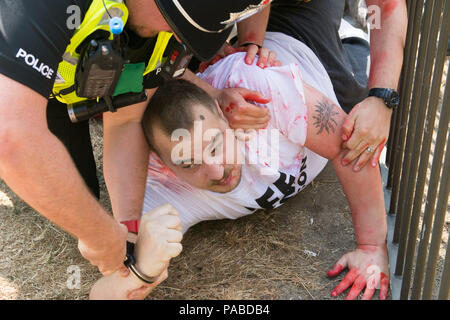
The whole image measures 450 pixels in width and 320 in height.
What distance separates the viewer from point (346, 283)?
2.08m

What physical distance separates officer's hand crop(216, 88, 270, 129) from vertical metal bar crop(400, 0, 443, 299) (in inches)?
22.2

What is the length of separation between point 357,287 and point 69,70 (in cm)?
124

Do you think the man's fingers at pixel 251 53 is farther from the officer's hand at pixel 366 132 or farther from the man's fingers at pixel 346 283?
the man's fingers at pixel 346 283

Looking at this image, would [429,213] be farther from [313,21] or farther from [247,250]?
[313,21]

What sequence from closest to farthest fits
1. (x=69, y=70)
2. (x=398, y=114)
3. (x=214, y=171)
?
1. (x=69, y=70)
2. (x=214, y=171)
3. (x=398, y=114)

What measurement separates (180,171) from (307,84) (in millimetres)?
622

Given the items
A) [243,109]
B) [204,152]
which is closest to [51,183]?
[204,152]

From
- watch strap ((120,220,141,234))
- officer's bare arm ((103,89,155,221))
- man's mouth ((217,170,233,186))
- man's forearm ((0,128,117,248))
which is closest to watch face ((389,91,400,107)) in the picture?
man's mouth ((217,170,233,186))

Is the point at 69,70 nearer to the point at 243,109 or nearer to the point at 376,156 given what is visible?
the point at 243,109

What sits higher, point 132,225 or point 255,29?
point 255,29

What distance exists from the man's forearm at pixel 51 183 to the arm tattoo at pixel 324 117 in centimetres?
96

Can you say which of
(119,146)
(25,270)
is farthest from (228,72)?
(25,270)

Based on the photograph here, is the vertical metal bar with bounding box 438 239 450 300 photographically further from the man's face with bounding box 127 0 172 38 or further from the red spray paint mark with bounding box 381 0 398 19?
the red spray paint mark with bounding box 381 0 398 19
